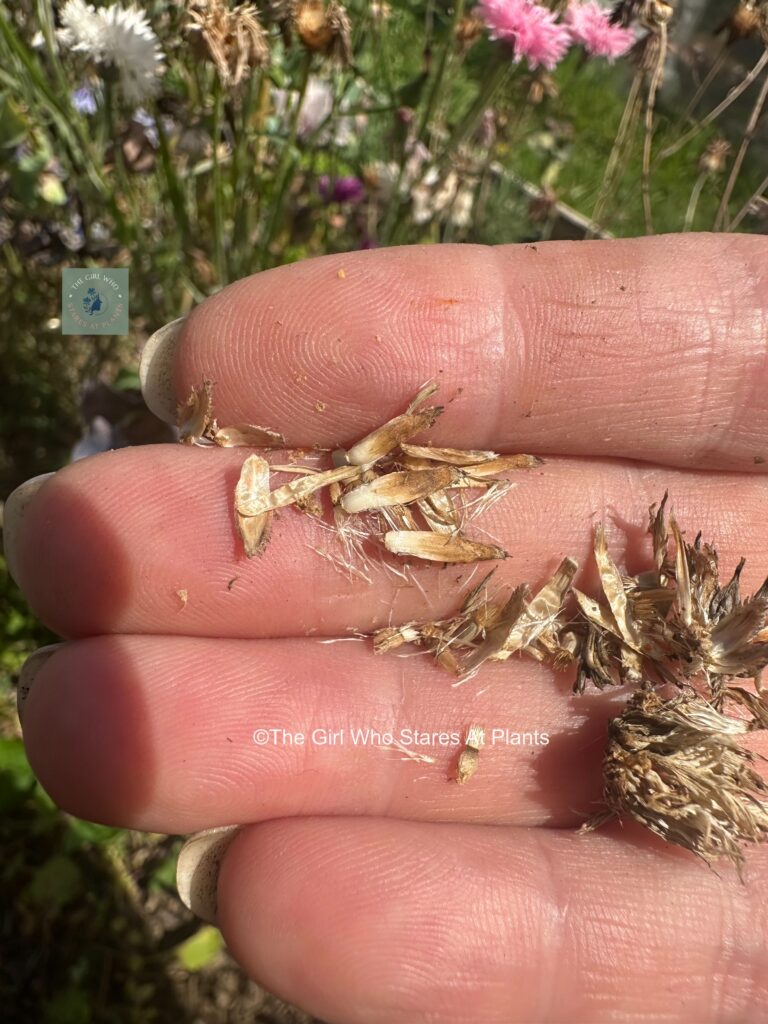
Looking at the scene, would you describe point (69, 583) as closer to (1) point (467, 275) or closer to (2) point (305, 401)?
(2) point (305, 401)

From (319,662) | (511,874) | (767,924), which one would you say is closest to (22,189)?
(319,662)

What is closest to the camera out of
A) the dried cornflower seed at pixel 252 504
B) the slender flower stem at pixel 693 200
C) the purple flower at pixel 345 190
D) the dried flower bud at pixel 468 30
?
the dried cornflower seed at pixel 252 504

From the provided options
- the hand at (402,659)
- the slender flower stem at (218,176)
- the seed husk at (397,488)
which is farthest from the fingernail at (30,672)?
the slender flower stem at (218,176)

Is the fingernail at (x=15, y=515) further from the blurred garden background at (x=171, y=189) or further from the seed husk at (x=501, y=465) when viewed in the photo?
the seed husk at (x=501, y=465)

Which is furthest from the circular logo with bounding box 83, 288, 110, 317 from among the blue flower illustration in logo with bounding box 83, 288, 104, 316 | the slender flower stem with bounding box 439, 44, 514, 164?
the slender flower stem with bounding box 439, 44, 514, 164

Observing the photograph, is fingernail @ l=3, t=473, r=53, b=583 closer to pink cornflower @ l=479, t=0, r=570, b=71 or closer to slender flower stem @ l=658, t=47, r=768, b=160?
pink cornflower @ l=479, t=0, r=570, b=71

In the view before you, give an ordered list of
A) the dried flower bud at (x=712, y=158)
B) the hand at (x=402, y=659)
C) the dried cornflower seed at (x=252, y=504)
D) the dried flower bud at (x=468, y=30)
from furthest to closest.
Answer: the dried flower bud at (x=712, y=158)
the dried flower bud at (x=468, y=30)
the dried cornflower seed at (x=252, y=504)
the hand at (x=402, y=659)

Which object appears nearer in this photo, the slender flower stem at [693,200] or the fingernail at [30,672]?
the fingernail at [30,672]
